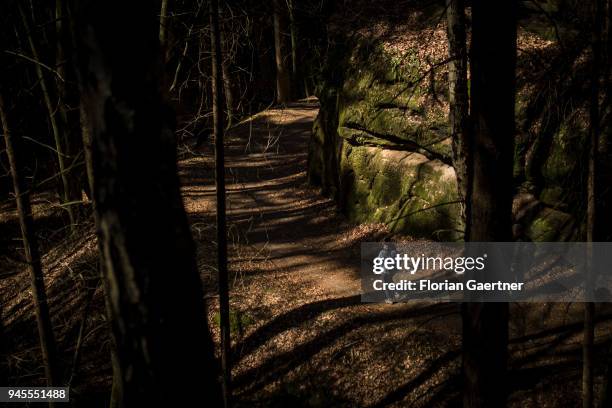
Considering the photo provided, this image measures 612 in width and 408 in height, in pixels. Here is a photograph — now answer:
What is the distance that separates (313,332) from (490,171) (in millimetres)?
8047

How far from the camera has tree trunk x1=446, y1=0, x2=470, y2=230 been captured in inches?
430

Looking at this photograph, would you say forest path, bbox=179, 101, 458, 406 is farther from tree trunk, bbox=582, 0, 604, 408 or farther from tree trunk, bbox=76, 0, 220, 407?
tree trunk, bbox=76, 0, 220, 407

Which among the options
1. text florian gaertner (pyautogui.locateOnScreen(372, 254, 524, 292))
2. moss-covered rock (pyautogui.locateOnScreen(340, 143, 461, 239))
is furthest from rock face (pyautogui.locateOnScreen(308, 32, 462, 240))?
text florian gaertner (pyautogui.locateOnScreen(372, 254, 524, 292))

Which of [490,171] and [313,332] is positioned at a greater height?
[490,171]

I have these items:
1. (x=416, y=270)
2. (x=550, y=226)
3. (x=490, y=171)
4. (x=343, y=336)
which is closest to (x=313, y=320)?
(x=343, y=336)

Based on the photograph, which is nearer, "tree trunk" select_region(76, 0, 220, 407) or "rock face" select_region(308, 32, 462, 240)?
"tree trunk" select_region(76, 0, 220, 407)

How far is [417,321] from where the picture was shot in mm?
11922

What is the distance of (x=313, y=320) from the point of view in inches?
502

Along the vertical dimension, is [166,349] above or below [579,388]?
above

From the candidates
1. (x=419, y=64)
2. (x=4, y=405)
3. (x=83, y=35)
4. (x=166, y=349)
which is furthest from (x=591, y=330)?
(x=4, y=405)

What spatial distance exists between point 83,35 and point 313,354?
10044mm

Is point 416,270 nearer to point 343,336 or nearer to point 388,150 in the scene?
point 343,336

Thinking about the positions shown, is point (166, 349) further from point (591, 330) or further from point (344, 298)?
point (344, 298)

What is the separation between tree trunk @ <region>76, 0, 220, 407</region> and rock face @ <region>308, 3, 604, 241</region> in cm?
964
